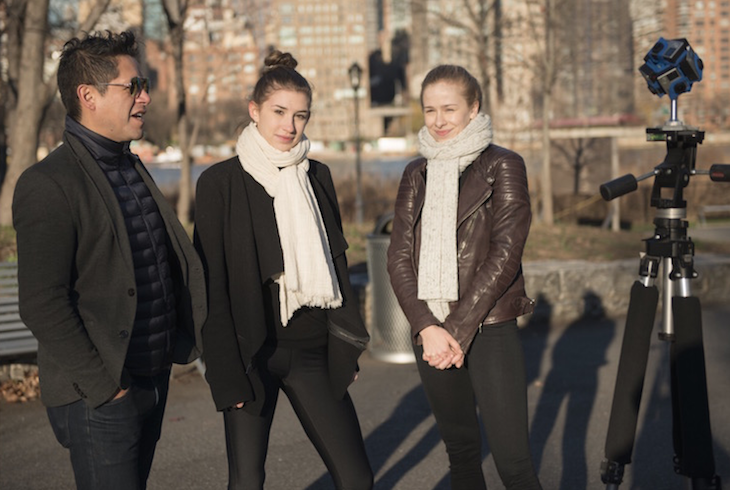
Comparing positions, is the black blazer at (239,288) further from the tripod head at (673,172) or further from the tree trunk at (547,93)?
the tree trunk at (547,93)

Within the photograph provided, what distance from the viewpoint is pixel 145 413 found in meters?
2.86

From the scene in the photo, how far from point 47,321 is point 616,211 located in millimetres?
14860

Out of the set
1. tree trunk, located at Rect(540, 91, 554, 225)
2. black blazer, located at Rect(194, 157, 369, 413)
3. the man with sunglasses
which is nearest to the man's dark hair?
the man with sunglasses

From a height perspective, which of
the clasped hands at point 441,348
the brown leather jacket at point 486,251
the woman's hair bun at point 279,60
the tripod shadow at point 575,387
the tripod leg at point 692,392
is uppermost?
the woman's hair bun at point 279,60

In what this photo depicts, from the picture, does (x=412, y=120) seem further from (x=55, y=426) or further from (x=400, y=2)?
(x=55, y=426)

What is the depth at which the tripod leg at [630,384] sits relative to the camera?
393 cm

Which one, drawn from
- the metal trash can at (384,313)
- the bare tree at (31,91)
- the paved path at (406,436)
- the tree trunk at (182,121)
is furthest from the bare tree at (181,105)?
the paved path at (406,436)

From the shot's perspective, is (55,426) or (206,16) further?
(206,16)

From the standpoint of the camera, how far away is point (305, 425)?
351 centimetres

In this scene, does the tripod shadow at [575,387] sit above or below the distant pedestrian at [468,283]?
below

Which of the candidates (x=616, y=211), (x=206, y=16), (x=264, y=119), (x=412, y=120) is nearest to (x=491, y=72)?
(x=616, y=211)

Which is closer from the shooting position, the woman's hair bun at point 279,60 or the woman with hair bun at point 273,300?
the woman with hair bun at point 273,300

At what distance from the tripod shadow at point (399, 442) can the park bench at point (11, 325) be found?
8.97 feet

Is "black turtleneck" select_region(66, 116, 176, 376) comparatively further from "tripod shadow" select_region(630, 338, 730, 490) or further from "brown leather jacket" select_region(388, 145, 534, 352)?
"tripod shadow" select_region(630, 338, 730, 490)
